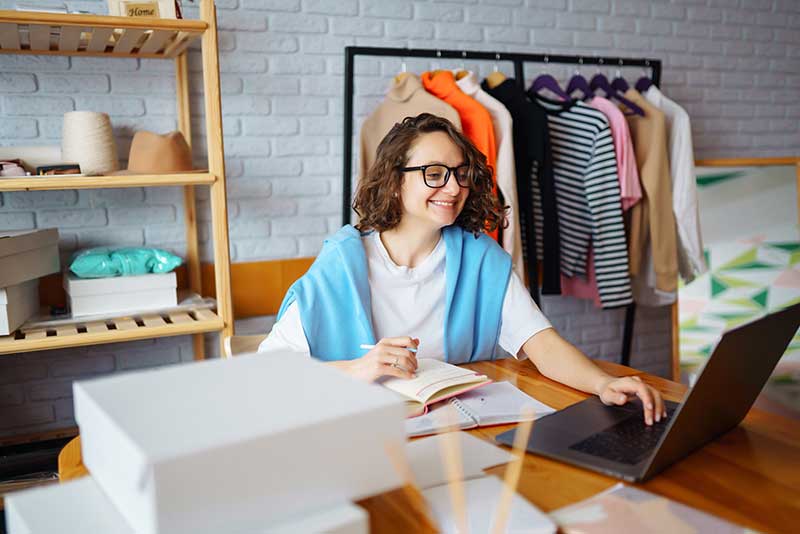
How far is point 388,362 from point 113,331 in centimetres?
111

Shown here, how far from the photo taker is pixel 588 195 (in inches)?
114

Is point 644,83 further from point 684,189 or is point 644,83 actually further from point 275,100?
point 275,100

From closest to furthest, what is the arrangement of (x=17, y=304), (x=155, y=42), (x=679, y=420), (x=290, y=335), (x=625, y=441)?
(x=679, y=420) → (x=625, y=441) → (x=290, y=335) → (x=17, y=304) → (x=155, y=42)

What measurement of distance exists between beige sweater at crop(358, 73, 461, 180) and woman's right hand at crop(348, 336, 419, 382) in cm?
138

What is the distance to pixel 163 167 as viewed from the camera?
2.23 m

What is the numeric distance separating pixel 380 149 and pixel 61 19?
0.91 metres

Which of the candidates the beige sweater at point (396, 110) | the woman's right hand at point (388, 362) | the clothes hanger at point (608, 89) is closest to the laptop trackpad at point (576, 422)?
the woman's right hand at point (388, 362)

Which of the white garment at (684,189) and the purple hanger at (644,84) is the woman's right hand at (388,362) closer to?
the white garment at (684,189)

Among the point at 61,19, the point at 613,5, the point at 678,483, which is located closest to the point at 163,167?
the point at 61,19

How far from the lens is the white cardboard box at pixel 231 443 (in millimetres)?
654

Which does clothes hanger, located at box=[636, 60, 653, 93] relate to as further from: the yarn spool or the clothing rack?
the yarn spool

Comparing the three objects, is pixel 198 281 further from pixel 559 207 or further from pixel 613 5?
pixel 613 5

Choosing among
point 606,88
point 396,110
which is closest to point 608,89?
point 606,88

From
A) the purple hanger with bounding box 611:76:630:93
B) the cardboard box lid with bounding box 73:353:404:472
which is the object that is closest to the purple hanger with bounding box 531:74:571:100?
the purple hanger with bounding box 611:76:630:93
